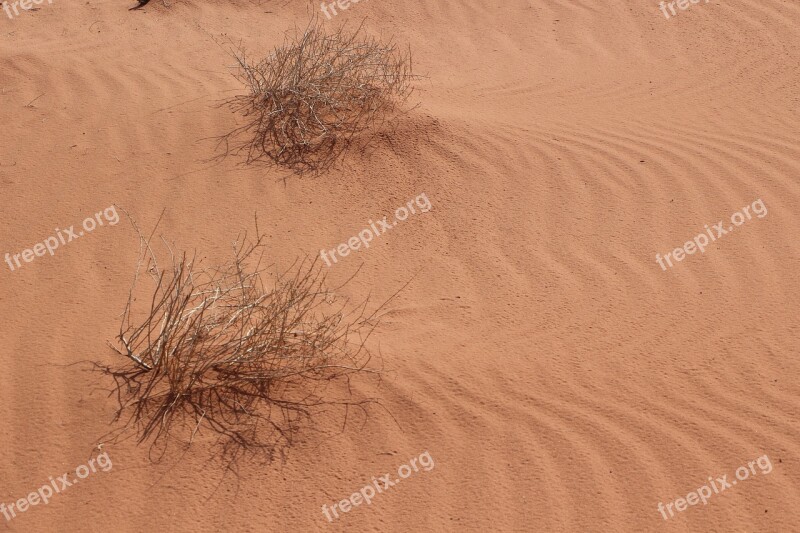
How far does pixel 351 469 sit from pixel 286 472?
0.24 m

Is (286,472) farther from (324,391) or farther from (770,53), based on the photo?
(770,53)

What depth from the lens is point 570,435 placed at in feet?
11.2

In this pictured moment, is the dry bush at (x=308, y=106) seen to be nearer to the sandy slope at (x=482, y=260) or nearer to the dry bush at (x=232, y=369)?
the sandy slope at (x=482, y=260)

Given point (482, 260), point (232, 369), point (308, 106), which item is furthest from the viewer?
point (308, 106)

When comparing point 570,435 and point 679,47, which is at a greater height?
point 679,47

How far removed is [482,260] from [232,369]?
1590 millimetres

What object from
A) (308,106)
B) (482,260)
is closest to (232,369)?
(482,260)

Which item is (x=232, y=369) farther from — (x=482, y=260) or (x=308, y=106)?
(x=308, y=106)

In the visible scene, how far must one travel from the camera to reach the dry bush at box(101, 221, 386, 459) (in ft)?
10.8

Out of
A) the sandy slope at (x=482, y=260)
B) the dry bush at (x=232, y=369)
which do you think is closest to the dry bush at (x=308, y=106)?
the sandy slope at (x=482, y=260)

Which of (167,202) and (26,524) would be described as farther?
(167,202)

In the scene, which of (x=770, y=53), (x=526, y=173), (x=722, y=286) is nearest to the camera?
(x=722, y=286)

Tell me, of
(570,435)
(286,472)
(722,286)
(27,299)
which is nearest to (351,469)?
(286,472)

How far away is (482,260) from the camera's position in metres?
4.52
